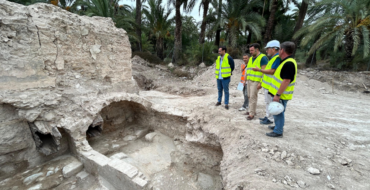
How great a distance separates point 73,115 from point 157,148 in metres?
2.83

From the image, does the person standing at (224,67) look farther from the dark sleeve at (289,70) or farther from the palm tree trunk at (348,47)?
the palm tree trunk at (348,47)

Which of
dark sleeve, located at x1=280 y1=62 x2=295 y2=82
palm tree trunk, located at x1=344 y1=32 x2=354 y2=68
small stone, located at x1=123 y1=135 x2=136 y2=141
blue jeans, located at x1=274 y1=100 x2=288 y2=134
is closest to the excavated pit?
small stone, located at x1=123 y1=135 x2=136 y2=141

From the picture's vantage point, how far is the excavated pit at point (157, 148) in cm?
486

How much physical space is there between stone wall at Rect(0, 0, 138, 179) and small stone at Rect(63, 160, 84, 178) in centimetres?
39

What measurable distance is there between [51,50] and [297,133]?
6391 millimetres

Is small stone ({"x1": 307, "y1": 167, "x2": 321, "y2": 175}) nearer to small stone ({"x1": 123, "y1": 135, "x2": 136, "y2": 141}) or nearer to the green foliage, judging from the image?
small stone ({"x1": 123, "y1": 135, "x2": 136, "y2": 141})

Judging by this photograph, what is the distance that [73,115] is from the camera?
4.70 m

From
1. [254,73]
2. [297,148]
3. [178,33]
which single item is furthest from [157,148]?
[178,33]

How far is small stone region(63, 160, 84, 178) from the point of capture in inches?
169

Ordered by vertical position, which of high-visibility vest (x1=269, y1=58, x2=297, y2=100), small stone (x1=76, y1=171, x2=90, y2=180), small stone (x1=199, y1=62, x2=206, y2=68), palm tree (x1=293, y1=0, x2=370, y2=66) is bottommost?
small stone (x1=76, y1=171, x2=90, y2=180)

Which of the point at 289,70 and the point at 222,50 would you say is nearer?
the point at 289,70

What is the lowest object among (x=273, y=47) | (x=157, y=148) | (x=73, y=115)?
(x=157, y=148)

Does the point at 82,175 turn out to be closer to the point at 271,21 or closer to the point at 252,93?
the point at 252,93

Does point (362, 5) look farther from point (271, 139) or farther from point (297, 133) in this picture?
point (271, 139)
